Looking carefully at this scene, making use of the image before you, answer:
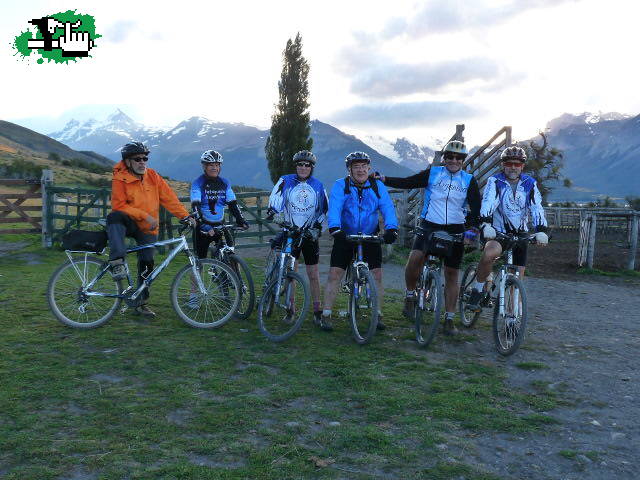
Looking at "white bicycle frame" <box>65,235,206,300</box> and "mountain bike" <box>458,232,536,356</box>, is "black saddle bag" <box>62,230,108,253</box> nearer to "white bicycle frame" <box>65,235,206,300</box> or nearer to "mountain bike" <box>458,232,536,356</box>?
"white bicycle frame" <box>65,235,206,300</box>

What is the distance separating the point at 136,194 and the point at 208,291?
1.43 meters

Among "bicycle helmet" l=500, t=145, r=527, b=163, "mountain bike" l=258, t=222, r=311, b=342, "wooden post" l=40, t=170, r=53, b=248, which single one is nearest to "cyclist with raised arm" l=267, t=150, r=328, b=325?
"mountain bike" l=258, t=222, r=311, b=342

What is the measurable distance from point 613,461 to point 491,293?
9.50 feet

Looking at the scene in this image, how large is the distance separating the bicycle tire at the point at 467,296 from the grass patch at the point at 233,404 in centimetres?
85

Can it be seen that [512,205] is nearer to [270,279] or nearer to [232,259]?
[270,279]

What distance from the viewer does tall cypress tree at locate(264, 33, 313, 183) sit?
4431 cm

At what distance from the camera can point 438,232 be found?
611 cm

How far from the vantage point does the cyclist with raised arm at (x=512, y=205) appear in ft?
19.3

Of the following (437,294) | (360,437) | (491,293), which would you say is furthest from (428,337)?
(360,437)

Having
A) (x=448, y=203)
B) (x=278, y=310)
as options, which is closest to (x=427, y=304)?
(x=448, y=203)

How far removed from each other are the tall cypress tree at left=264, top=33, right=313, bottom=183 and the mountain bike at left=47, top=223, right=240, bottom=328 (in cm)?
3683

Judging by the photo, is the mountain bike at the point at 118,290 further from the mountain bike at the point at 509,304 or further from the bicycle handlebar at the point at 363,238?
the mountain bike at the point at 509,304

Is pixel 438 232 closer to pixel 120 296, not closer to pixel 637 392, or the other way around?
pixel 637 392

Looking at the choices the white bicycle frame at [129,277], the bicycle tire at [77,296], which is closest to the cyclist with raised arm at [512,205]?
the white bicycle frame at [129,277]
